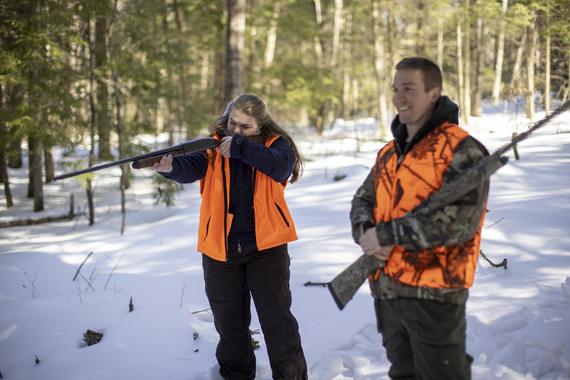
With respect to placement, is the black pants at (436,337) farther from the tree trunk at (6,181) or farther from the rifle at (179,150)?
the tree trunk at (6,181)

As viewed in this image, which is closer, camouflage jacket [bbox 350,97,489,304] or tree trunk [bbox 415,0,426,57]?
camouflage jacket [bbox 350,97,489,304]

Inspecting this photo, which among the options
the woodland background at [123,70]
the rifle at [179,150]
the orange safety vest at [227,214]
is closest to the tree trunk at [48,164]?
the woodland background at [123,70]

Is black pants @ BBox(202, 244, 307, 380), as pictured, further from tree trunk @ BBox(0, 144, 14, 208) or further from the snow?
tree trunk @ BBox(0, 144, 14, 208)

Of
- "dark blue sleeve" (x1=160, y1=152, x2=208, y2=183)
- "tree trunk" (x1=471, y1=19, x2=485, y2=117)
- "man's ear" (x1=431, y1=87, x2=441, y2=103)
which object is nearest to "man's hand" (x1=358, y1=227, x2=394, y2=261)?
"man's ear" (x1=431, y1=87, x2=441, y2=103)

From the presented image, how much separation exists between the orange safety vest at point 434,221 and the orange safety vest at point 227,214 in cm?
88

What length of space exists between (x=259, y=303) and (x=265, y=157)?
38.6 inches

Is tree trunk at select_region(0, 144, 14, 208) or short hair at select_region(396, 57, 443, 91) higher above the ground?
short hair at select_region(396, 57, 443, 91)

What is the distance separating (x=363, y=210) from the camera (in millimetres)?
2035

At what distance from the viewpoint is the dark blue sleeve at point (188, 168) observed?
2.56m

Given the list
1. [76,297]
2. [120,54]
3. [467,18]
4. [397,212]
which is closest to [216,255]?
[397,212]

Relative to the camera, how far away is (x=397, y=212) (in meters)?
1.80

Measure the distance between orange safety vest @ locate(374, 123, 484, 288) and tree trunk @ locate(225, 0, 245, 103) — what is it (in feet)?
23.4

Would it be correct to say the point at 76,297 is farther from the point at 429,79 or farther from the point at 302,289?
the point at 429,79

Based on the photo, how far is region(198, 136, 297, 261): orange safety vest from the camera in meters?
2.49
